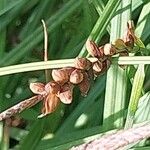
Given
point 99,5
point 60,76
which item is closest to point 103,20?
point 99,5

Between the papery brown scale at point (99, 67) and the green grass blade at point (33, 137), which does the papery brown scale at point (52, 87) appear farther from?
the green grass blade at point (33, 137)

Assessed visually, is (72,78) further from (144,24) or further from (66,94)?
(144,24)

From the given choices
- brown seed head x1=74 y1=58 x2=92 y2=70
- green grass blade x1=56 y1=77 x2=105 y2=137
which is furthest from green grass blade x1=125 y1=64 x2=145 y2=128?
green grass blade x1=56 y1=77 x2=105 y2=137

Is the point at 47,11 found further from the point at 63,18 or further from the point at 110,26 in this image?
the point at 110,26

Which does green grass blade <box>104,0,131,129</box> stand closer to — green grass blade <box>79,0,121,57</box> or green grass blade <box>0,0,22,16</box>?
green grass blade <box>79,0,121,57</box>

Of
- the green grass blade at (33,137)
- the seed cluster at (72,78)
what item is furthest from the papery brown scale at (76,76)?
the green grass blade at (33,137)

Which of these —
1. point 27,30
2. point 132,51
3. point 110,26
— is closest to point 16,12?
point 27,30
